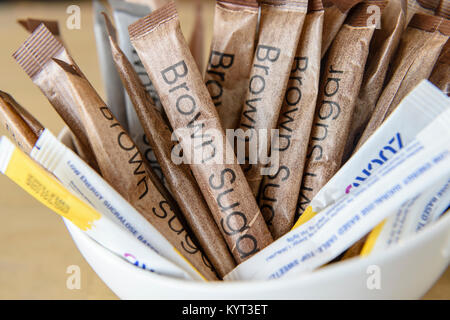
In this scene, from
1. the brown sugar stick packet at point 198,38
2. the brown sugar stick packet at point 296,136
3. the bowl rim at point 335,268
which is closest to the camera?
the bowl rim at point 335,268

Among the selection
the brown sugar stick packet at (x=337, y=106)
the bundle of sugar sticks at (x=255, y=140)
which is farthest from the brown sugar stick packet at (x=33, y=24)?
the brown sugar stick packet at (x=337, y=106)

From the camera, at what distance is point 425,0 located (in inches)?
13.2

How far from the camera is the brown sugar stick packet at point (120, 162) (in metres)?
0.27

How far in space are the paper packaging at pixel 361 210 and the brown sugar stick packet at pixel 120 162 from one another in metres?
0.04

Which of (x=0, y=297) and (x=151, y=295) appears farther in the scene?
(x=0, y=297)

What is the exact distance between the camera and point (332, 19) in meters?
0.31

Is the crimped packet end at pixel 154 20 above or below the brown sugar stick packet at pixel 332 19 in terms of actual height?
above

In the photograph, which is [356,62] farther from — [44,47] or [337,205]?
[44,47]

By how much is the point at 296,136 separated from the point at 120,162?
12cm

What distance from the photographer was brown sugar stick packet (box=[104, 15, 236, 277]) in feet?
0.93

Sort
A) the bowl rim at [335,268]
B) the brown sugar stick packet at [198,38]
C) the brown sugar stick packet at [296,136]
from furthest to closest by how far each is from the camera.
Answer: the brown sugar stick packet at [198,38] < the brown sugar stick packet at [296,136] < the bowl rim at [335,268]

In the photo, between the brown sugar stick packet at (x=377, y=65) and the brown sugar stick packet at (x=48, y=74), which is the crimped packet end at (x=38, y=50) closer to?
the brown sugar stick packet at (x=48, y=74)
